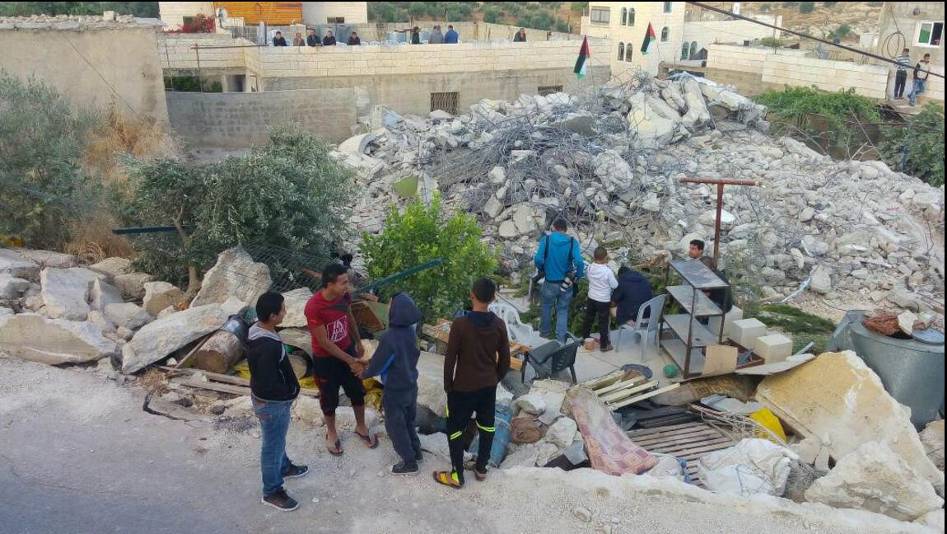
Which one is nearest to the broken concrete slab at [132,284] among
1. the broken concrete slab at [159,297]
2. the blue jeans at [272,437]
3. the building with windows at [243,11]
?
the broken concrete slab at [159,297]

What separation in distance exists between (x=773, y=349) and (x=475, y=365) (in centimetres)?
403

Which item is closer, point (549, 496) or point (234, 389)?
point (549, 496)

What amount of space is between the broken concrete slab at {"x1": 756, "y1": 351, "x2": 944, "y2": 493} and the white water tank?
31393 mm

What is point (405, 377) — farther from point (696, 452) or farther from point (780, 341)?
point (780, 341)

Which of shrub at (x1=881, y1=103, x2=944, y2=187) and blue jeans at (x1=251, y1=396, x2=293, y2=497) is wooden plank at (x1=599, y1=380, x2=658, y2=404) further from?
shrub at (x1=881, y1=103, x2=944, y2=187)

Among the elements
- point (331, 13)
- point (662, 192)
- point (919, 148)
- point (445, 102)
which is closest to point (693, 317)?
point (662, 192)

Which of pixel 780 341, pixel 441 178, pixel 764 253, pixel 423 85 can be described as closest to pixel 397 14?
pixel 423 85

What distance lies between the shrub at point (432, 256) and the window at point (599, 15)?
135ft

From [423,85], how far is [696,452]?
541 inches

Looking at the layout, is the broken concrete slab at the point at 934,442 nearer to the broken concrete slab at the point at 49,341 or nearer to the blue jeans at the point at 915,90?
the broken concrete slab at the point at 49,341

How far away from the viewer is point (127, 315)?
714 centimetres

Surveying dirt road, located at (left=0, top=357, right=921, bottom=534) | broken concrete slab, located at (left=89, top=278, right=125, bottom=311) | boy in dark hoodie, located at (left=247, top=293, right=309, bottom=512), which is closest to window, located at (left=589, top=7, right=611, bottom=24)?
broken concrete slab, located at (left=89, top=278, right=125, bottom=311)

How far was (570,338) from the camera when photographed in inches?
318

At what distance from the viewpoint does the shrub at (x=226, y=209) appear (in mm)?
7684
